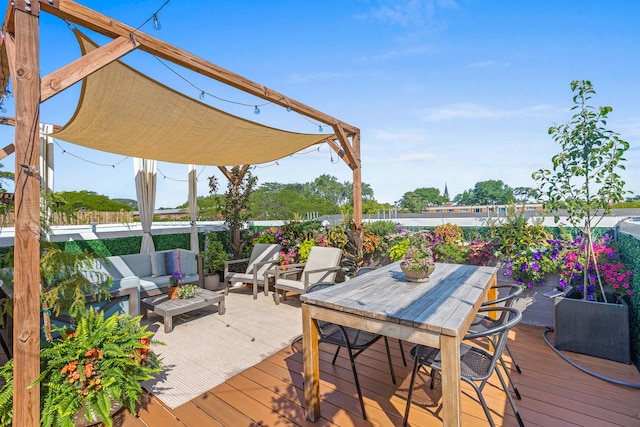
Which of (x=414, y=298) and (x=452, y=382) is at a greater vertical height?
(x=414, y=298)

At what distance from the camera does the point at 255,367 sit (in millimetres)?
2873

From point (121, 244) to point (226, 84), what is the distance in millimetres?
4156

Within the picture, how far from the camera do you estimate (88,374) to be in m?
1.96

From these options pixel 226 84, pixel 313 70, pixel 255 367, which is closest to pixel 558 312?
pixel 255 367

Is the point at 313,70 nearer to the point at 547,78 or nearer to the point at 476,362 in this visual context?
the point at 547,78

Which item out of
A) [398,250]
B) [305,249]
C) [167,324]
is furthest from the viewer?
[305,249]

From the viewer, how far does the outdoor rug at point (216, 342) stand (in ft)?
8.59

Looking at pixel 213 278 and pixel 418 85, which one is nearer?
pixel 213 278

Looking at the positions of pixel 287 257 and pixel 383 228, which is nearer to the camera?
pixel 383 228

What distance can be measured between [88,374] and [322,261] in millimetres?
3444

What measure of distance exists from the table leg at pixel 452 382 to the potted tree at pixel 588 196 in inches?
88.1

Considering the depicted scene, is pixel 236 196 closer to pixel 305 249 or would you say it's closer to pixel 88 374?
pixel 305 249

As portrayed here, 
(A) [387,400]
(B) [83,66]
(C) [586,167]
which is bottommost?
(A) [387,400]

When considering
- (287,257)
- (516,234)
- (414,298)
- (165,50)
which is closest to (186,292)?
(287,257)
